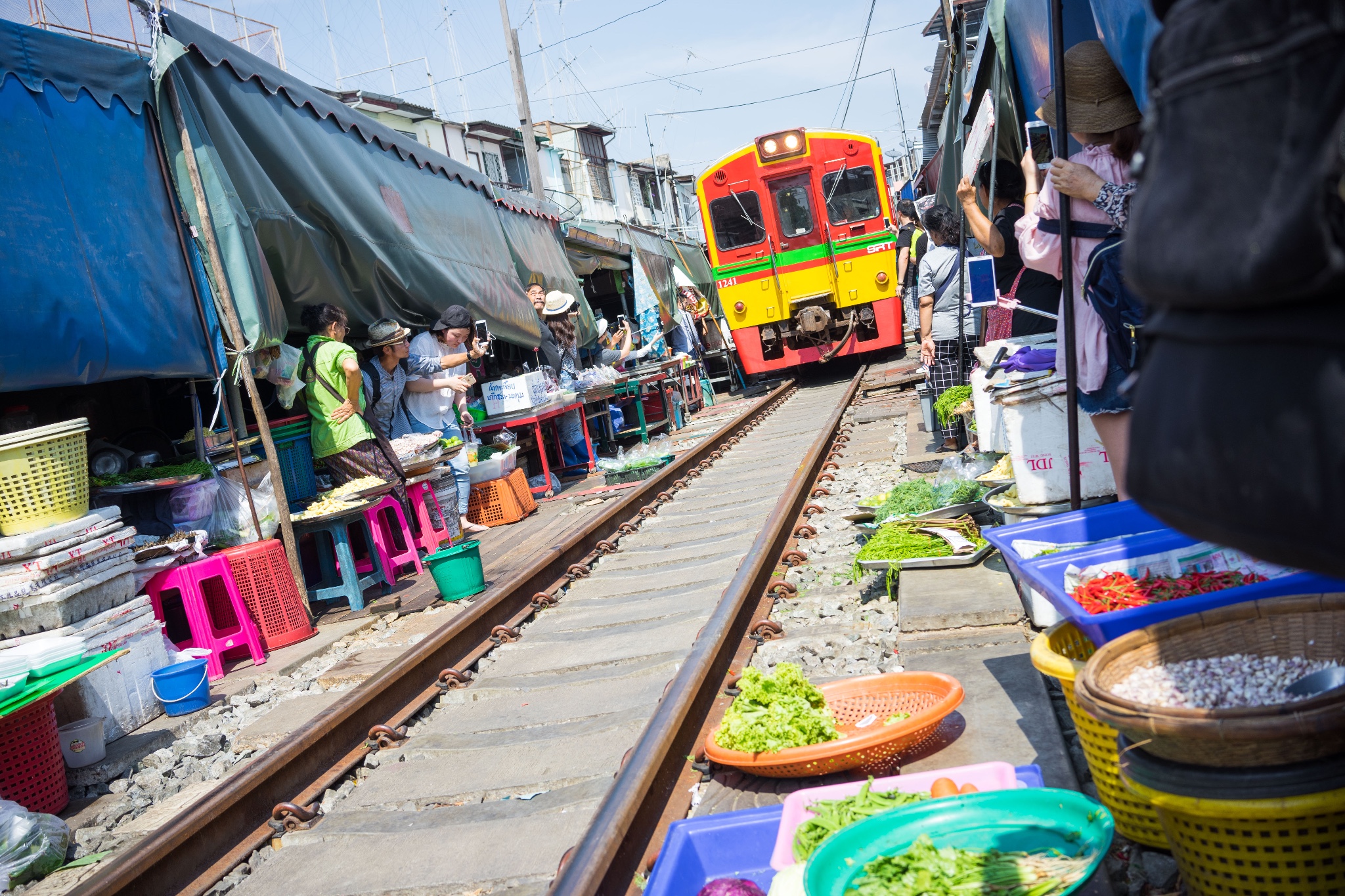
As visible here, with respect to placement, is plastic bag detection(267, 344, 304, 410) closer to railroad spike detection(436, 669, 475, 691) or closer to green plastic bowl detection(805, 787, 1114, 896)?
railroad spike detection(436, 669, 475, 691)

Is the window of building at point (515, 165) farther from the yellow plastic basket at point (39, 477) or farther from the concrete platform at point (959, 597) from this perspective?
the concrete platform at point (959, 597)

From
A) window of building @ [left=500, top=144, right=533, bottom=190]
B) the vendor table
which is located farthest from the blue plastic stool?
window of building @ [left=500, top=144, right=533, bottom=190]

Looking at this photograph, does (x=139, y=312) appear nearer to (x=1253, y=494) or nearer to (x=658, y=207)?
(x=1253, y=494)

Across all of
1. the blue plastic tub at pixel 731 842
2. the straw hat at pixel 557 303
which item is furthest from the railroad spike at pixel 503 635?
the straw hat at pixel 557 303

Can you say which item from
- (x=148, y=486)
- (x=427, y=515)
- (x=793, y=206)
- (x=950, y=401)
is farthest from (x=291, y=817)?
(x=793, y=206)

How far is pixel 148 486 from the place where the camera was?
600 cm

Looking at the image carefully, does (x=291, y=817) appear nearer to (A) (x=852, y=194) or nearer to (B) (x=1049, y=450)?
(B) (x=1049, y=450)

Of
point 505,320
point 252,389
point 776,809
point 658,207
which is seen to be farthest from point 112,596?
point 658,207

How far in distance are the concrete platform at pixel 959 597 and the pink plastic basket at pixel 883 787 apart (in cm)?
159

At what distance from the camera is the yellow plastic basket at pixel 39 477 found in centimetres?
488

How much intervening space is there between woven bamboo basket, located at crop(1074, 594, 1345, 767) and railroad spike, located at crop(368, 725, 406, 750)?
295 cm

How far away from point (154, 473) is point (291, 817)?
3244 millimetres

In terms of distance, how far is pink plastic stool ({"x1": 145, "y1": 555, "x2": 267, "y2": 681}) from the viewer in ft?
19.3

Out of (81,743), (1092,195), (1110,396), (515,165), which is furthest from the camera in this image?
(515,165)
